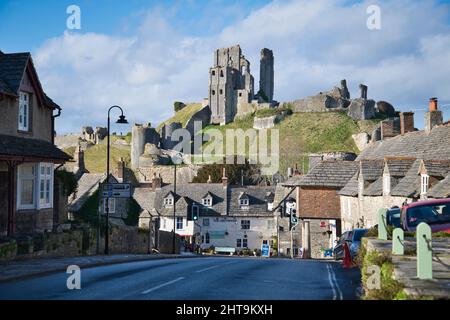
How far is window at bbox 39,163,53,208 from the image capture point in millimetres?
26047

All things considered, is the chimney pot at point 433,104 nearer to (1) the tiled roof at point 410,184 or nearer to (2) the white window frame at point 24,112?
(1) the tiled roof at point 410,184

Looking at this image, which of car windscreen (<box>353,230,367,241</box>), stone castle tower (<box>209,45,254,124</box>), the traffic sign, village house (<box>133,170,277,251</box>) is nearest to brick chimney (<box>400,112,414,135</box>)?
village house (<box>133,170,277,251</box>)

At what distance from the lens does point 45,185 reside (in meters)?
26.6

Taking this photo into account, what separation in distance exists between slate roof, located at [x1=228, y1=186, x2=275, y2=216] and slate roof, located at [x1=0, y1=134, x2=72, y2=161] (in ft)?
136

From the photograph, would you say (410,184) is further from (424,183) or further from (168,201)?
(168,201)

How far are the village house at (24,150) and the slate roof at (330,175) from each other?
940 inches

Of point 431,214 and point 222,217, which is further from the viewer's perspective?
point 222,217

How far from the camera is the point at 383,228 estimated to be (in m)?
18.8

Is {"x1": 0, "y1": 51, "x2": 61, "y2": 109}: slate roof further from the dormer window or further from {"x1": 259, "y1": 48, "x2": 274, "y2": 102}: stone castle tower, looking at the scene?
{"x1": 259, "y1": 48, "x2": 274, "y2": 102}: stone castle tower

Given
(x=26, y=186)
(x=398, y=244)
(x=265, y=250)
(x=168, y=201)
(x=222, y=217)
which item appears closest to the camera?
(x=398, y=244)

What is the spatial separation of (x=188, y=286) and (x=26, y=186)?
1328 cm

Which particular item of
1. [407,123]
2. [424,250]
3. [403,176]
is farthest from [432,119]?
[424,250]
